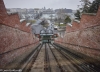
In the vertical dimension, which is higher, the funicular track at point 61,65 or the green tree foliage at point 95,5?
the green tree foliage at point 95,5

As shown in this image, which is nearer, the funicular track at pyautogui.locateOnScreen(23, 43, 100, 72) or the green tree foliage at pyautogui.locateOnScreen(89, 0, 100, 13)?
the funicular track at pyautogui.locateOnScreen(23, 43, 100, 72)

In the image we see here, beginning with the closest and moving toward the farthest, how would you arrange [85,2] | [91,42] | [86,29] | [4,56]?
[4,56] < [91,42] < [86,29] < [85,2]

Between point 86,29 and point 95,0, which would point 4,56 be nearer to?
point 86,29

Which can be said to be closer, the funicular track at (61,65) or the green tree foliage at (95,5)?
the funicular track at (61,65)

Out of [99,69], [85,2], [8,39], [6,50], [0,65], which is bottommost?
[99,69]

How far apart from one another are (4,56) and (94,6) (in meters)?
12.1

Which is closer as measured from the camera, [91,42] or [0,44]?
[0,44]

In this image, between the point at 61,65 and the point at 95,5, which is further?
the point at 95,5

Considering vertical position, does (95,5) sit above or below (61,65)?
above

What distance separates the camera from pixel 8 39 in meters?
7.75

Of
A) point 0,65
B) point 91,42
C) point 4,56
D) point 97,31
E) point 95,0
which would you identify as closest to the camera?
point 0,65

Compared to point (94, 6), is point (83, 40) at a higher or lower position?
lower

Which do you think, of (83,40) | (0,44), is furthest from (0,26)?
(83,40)

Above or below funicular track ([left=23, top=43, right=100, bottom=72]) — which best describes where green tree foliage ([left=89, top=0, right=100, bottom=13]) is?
above
